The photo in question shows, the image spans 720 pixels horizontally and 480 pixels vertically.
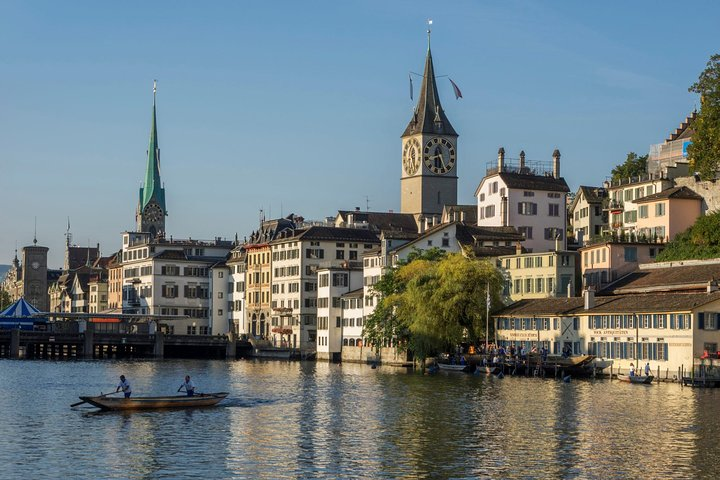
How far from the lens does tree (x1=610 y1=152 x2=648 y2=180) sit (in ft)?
541

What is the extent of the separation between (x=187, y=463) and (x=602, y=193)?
385 ft

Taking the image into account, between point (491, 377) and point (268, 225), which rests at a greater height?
point (268, 225)

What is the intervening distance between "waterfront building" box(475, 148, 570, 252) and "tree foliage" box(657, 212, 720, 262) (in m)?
31.7

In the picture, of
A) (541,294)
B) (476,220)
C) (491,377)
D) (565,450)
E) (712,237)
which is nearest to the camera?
(565,450)

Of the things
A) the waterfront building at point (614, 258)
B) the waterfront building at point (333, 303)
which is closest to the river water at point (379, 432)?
the waterfront building at point (614, 258)

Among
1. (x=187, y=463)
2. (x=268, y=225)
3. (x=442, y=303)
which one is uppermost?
(x=268, y=225)

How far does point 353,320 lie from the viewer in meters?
161

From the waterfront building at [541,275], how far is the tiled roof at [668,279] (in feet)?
20.1

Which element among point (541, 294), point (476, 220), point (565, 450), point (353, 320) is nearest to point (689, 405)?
point (565, 450)

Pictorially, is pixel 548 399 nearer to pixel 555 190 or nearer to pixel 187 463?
pixel 187 463

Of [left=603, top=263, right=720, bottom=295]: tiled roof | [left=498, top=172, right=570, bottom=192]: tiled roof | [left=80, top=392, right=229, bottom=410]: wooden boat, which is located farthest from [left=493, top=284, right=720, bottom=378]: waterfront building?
[left=80, top=392, right=229, bottom=410]: wooden boat

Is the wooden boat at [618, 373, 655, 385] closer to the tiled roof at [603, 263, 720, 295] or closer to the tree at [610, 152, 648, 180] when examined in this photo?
the tiled roof at [603, 263, 720, 295]

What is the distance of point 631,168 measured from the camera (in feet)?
545

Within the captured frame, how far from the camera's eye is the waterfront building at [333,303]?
542 feet
